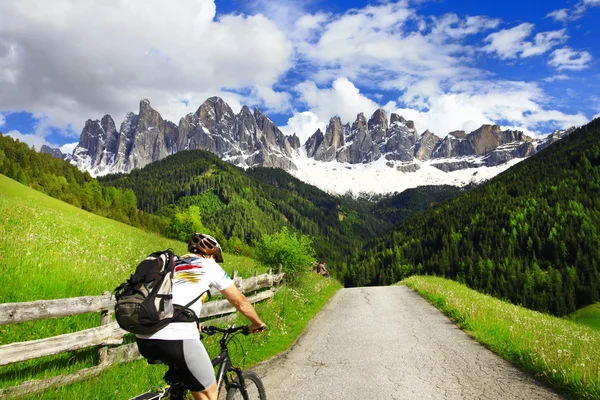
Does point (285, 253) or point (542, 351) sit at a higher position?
point (285, 253)

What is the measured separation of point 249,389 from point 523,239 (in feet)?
496

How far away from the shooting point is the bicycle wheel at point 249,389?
5.05 m

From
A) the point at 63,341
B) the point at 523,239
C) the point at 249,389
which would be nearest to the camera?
the point at 249,389

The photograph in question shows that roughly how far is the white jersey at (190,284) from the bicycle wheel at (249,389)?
4.27 feet

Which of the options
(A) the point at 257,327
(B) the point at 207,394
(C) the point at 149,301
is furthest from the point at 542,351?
(C) the point at 149,301

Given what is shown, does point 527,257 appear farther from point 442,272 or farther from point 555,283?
point 442,272

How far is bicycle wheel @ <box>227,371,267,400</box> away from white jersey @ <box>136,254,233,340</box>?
1.30 meters

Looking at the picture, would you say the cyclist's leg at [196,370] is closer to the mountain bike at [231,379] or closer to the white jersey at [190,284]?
the white jersey at [190,284]

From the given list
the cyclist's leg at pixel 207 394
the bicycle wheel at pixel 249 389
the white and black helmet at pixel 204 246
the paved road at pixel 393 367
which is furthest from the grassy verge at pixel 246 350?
the white and black helmet at pixel 204 246

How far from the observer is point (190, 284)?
14.3 ft

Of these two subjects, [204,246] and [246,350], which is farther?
[246,350]

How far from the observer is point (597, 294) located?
105438 mm

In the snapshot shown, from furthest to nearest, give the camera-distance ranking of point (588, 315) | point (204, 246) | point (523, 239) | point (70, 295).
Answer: point (523, 239) → point (588, 315) → point (70, 295) → point (204, 246)

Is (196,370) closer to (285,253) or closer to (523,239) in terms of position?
(285,253)
